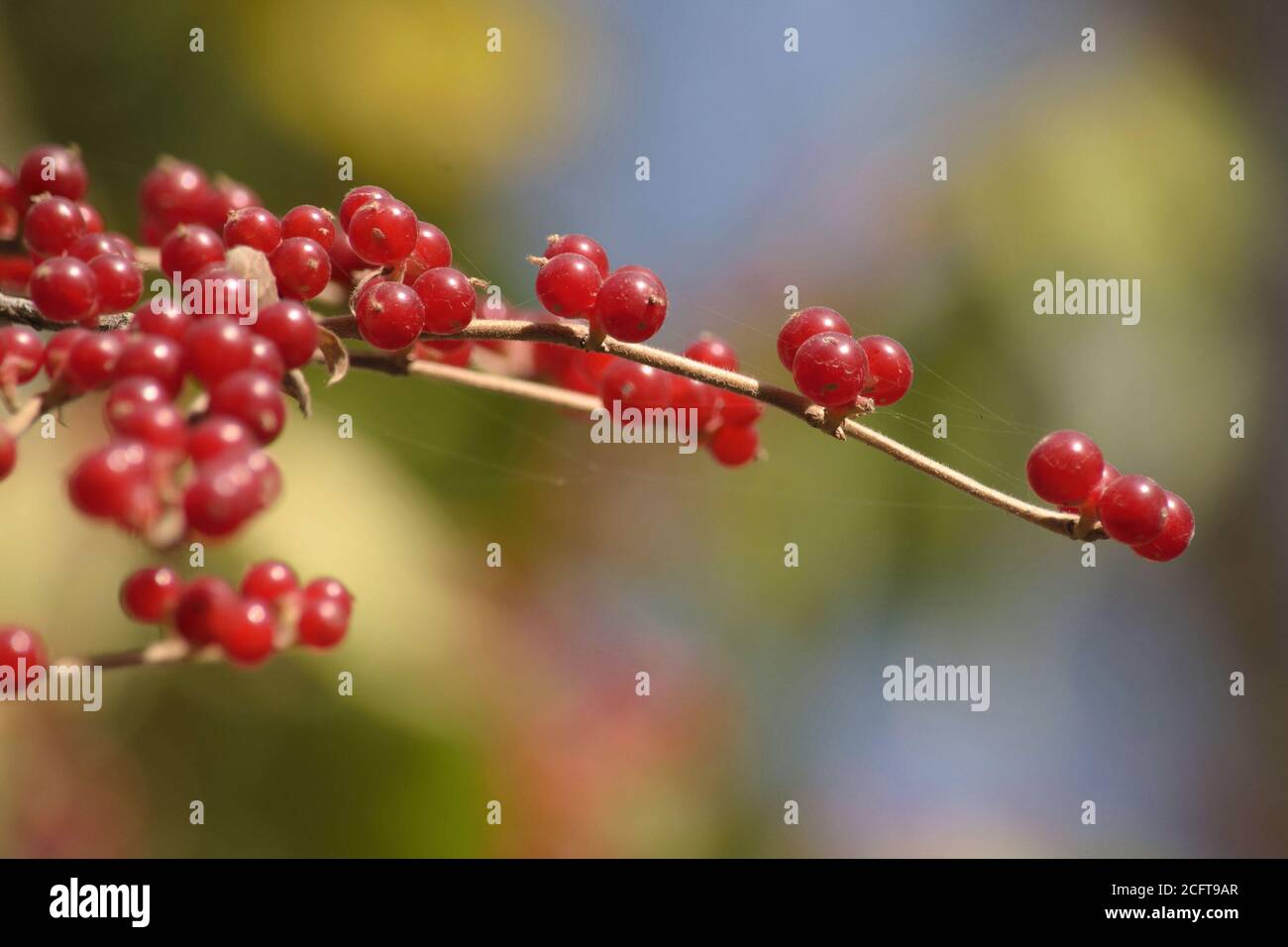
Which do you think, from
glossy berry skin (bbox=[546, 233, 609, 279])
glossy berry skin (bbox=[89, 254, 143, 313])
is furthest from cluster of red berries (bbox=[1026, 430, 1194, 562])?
glossy berry skin (bbox=[89, 254, 143, 313])

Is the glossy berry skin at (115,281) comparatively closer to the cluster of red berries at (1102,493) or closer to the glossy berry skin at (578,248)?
the glossy berry skin at (578,248)

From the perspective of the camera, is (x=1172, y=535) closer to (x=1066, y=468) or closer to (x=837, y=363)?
(x=1066, y=468)

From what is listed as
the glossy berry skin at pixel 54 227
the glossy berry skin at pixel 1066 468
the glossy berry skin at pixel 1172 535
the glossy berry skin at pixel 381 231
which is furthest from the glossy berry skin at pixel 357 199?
the glossy berry skin at pixel 1172 535

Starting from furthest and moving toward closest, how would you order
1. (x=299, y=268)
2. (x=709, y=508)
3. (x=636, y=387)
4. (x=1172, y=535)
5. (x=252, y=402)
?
(x=709, y=508), (x=636, y=387), (x=1172, y=535), (x=299, y=268), (x=252, y=402)

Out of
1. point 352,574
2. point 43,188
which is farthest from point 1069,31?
point 43,188

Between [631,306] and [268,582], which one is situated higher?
[631,306]

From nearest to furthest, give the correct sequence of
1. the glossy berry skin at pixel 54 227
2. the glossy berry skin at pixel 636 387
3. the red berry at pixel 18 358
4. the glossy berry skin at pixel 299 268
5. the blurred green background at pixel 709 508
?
the red berry at pixel 18 358 < the glossy berry skin at pixel 299 268 < the glossy berry skin at pixel 54 227 < the glossy berry skin at pixel 636 387 < the blurred green background at pixel 709 508

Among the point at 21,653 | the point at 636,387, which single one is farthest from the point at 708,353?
the point at 21,653
